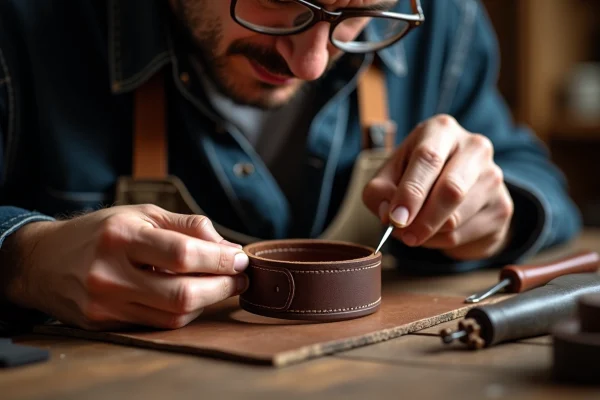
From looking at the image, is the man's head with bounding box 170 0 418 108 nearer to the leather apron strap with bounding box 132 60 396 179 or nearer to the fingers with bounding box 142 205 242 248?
the leather apron strap with bounding box 132 60 396 179

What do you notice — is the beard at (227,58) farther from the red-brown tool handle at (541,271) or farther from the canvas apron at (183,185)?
the red-brown tool handle at (541,271)

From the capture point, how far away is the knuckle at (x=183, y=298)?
1.25 m

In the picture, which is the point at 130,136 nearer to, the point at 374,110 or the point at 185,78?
the point at 185,78

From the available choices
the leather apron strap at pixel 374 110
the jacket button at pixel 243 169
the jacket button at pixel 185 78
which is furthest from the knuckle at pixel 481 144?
the jacket button at pixel 185 78

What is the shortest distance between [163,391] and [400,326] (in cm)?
43

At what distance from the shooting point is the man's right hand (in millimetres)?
1244

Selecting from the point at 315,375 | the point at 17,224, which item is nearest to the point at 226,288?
the point at 315,375

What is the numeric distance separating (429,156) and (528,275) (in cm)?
31

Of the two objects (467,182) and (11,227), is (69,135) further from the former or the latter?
(467,182)

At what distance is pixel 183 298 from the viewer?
1.25m

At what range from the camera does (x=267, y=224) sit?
1976 millimetres

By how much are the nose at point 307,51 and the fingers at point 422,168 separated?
0.25 metres

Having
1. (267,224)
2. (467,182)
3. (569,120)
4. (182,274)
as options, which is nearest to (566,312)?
(467,182)

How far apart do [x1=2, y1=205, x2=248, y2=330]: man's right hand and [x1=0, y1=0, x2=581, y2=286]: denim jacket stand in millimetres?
503
